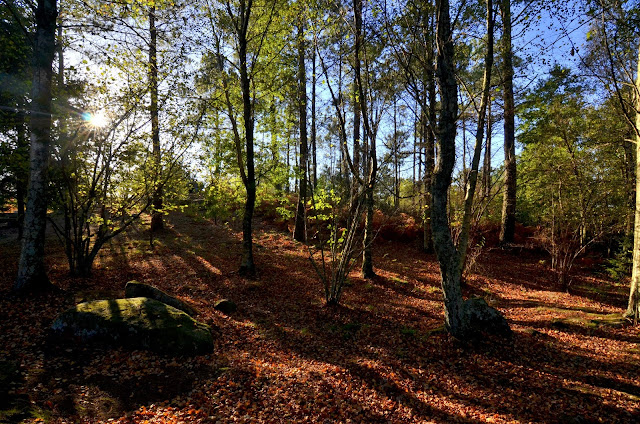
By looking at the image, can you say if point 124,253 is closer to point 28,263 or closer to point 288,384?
point 28,263

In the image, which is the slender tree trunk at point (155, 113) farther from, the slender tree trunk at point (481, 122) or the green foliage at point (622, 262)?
the green foliage at point (622, 262)

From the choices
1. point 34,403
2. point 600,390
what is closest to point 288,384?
point 34,403

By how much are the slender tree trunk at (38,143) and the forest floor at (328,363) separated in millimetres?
761

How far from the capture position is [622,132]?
9.66 m

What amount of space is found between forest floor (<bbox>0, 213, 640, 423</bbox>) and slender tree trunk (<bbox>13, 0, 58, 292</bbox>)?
76 cm

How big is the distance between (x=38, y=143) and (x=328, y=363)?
7693 mm

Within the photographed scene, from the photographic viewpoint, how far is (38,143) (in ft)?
21.3

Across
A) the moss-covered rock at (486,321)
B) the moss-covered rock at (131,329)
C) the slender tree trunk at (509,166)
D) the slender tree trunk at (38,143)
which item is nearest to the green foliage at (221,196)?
the slender tree trunk at (38,143)

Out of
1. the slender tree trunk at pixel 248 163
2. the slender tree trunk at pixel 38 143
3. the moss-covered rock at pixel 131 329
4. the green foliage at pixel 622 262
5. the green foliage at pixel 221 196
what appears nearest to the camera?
the moss-covered rock at pixel 131 329

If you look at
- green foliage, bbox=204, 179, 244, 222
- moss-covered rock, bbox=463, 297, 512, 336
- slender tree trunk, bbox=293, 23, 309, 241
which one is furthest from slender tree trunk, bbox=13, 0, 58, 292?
moss-covered rock, bbox=463, 297, 512, 336

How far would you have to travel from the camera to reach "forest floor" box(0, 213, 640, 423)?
3.98m

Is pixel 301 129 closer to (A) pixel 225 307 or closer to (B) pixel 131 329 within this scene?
(A) pixel 225 307

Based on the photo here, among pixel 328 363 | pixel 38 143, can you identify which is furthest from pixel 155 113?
pixel 328 363

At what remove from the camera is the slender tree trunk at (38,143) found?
642 centimetres
